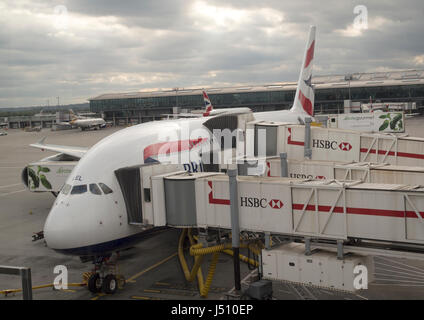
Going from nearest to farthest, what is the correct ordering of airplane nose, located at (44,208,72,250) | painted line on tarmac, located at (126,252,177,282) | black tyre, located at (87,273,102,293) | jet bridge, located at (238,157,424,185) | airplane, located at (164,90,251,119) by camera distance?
airplane nose, located at (44,208,72,250)
black tyre, located at (87,273,102,293)
jet bridge, located at (238,157,424,185)
painted line on tarmac, located at (126,252,177,282)
airplane, located at (164,90,251,119)

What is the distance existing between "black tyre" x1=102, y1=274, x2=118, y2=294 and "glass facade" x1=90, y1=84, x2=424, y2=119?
94505mm

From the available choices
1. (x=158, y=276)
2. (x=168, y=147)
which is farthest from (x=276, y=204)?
(x=158, y=276)

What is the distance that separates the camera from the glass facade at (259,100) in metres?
107

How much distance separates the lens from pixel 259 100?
114750 mm

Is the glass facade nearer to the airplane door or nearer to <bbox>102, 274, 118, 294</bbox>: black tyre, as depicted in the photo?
the airplane door

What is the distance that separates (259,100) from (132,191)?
100 meters

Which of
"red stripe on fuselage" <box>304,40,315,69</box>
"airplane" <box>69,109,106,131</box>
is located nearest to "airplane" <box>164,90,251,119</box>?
"red stripe on fuselage" <box>304,40,315,69</box>

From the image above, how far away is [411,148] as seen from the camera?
22.4 m

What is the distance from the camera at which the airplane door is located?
16531 millimetres

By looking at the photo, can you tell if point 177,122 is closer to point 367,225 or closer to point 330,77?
point 367,225

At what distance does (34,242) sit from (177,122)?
10322mm

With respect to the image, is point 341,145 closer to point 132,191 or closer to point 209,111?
point 132,191
